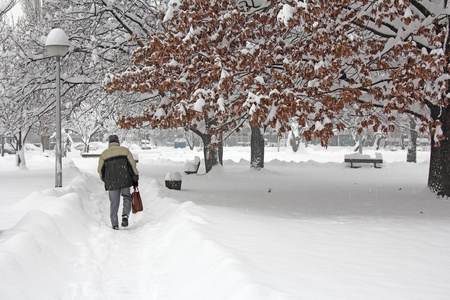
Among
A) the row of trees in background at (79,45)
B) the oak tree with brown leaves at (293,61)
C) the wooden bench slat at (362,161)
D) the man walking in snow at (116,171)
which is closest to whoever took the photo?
the oak tree with brown leaves at (293,61)

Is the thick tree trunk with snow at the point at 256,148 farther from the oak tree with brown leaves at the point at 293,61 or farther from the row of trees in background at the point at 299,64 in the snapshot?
the oak tree with brown leaves at the point at 293,61

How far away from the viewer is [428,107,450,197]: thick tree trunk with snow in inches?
428

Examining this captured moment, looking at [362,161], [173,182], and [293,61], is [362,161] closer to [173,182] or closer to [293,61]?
[173,182]

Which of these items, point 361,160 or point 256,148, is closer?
point 256,148

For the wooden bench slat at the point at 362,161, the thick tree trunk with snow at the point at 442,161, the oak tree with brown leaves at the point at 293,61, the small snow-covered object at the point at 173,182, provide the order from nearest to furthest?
the oak tree with brown leaves at the point at 293,61 → the thick tree trunk with snow at the point at 442,161 → the small snow-covered object at the point at 173,182 → the wooden bench slat at the point at 362,161

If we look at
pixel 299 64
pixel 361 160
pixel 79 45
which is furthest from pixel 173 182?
pixel 361 160

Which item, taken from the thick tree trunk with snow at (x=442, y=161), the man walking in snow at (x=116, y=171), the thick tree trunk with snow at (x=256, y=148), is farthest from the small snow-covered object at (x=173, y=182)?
the thick tree trunk with snow at (x=256, y=148)

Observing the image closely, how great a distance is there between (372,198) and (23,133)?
2178cm

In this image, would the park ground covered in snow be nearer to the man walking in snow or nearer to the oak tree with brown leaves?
the man walking in snow

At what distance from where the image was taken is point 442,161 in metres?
11.1

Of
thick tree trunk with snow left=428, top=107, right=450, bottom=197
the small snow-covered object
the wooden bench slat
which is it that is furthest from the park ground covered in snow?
the wooden bench slat

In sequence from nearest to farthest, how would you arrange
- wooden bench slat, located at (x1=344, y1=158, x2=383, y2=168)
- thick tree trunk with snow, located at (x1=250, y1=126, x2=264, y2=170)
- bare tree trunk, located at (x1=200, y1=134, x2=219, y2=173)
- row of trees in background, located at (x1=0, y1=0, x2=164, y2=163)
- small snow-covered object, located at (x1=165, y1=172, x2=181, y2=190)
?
small snow-covered object, located at (x1=165, y1=172, x2=181, y2=190) < row of trees in background, located at (x1=0, y1=0, x2=164, y2=163) < bare tree trunk, located at (x1=200, y1=134, x2=219, y2=173) < thick tree trunk with snow, located at (x1=250, y1=126, x2=264, y2=170) < wooden bench slat, located at (x1=344, y1=158, x2=383, y2=168)

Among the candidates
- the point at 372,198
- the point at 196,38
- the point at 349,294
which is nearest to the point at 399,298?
the point at 349,294

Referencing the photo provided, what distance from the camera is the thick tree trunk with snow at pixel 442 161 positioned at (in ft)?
35.7
